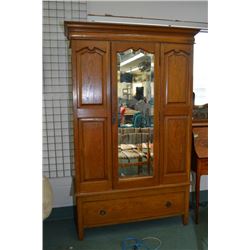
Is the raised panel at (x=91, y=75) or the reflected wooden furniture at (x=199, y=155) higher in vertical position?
the raised panel at (x=91, y=75)

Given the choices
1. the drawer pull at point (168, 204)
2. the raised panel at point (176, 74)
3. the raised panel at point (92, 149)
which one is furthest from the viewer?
the drawer pull at point (168, 204)

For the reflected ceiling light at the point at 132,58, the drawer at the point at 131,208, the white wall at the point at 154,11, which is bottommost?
the drawer at the point at 131,208

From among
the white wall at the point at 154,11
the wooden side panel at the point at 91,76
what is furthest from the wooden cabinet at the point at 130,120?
the white wall at the point at 154,11

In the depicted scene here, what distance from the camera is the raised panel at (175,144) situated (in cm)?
231

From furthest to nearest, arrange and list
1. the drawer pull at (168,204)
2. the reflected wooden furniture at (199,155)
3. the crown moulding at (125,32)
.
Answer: the reflected wooden furniture at (199,155), the drawer pull at (168,204), the crown moulding at (125,32)

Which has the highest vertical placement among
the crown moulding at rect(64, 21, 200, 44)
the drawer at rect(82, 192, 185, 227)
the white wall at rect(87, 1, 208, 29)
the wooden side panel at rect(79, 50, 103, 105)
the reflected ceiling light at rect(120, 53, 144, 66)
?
the white wall at rect(87, 1, 208, 29)

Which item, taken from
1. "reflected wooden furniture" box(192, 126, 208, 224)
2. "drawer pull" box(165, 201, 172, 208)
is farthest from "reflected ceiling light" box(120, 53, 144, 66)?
"drawer pull" box(165, 201, 172, 208)

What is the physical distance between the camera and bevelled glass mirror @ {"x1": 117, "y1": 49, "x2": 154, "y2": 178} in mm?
2182

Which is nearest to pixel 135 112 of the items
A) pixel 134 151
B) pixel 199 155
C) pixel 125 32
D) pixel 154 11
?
pixel 134 151

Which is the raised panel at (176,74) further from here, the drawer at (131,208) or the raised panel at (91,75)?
the drawer at (131,208)

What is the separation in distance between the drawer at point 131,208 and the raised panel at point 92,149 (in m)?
0.28

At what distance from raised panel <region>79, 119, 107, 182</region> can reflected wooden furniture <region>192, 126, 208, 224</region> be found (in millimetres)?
1012

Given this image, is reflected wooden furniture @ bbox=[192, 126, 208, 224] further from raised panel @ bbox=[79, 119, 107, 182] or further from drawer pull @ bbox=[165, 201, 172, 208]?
raised panel @ bbox=[79, 119, 107, 182]

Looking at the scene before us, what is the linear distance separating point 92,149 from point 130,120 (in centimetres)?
44
